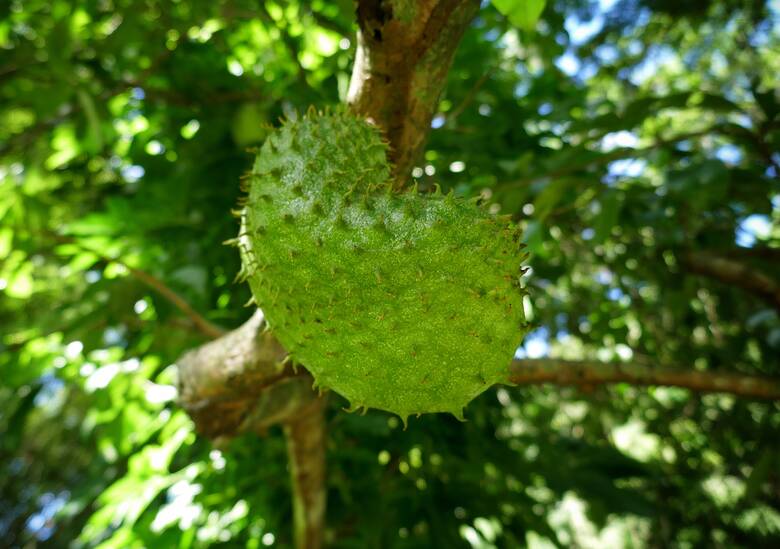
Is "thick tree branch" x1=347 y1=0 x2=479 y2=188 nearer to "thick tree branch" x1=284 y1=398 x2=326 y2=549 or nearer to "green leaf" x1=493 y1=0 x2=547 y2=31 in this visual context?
"green leaf" x1=493 y1=0 x2=547 y2=31

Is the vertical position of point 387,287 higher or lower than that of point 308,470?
higher

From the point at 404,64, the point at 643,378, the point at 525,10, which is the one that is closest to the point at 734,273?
the point at 643,378

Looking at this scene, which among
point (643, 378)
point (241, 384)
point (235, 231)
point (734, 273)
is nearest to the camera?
point (241, 384)

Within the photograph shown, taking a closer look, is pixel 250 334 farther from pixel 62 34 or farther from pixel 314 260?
pixel 62 34

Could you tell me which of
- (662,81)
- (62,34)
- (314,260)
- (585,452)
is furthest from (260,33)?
(662,81)

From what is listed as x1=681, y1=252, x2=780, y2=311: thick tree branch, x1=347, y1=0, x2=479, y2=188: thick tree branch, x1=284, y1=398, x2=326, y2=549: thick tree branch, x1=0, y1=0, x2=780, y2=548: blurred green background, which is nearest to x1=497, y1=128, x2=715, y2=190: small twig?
x1=0, y1=0, x2=780, y2=548: blurred green background

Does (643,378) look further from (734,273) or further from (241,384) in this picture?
(241,384)
